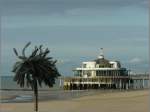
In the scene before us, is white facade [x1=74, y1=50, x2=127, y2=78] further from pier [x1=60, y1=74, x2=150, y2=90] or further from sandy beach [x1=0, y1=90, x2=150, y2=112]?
sandy beach [x1=0, y1=90, x2=150, y2=112]

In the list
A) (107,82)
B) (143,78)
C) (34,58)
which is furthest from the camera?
(143,78)

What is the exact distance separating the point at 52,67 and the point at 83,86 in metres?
75.3

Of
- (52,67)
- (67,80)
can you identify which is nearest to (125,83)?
(67,80)

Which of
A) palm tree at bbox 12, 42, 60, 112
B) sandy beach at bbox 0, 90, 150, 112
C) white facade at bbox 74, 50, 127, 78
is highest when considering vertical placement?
white facade at bbox 74, 50, 127, 78

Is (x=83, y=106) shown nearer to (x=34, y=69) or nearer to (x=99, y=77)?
(x=34, y=69)

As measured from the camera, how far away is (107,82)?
10294 centimetres

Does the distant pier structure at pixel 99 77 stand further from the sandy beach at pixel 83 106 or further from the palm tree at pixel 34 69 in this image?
the palm tree at pixel 34 69

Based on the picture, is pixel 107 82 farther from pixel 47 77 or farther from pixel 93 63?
pixel 47 77

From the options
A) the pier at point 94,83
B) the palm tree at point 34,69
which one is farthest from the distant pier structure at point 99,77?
the palm tree at point 34,69

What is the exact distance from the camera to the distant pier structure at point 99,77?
337 feet

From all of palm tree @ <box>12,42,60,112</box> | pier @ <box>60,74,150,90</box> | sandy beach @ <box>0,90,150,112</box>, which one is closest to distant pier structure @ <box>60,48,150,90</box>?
pier @ <box>60,74,150,90</box>

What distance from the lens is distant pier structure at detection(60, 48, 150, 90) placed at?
102688mm

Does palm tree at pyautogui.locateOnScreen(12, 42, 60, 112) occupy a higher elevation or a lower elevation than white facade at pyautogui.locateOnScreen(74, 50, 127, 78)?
lower

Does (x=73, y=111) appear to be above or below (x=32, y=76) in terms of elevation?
below
